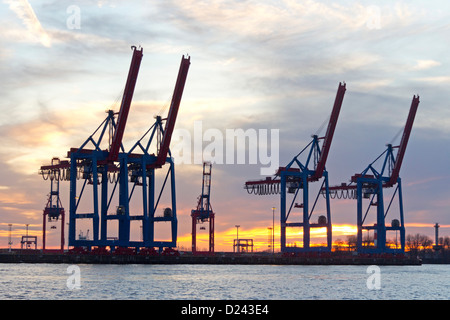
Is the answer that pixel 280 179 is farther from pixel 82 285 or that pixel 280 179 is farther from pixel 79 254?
pixel 82 285

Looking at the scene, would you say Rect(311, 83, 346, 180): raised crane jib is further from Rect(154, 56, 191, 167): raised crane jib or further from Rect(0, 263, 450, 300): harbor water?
Rect(0, 263, 450, 300): harbor water

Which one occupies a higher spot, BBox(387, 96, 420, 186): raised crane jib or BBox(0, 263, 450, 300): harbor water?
BBox(387, 96, 420, 186): raised crane jib

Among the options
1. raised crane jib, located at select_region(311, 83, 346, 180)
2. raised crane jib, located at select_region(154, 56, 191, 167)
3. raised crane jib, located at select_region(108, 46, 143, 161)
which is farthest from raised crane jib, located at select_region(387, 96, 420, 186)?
raised crane jib, located at select_region(108, 46, 143, 161)

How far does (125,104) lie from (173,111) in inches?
337

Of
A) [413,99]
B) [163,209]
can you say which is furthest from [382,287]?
[413,99]

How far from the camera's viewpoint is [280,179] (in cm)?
12262

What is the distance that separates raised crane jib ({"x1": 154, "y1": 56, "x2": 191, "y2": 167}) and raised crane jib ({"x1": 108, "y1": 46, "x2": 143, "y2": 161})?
743 cm

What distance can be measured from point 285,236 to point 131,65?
42106 millimetres

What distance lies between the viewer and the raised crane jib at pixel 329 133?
126 m

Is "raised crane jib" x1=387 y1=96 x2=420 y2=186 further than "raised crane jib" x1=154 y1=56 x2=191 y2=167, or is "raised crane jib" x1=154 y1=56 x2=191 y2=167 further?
"raised crane jib" x1=387 y1=96 x2=420 y2=186

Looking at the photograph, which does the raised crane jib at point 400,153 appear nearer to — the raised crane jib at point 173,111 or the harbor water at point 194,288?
the raised crane jib at point 173,111

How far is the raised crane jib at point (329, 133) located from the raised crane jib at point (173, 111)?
29.6 m

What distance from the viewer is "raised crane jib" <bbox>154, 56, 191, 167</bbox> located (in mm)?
110188
